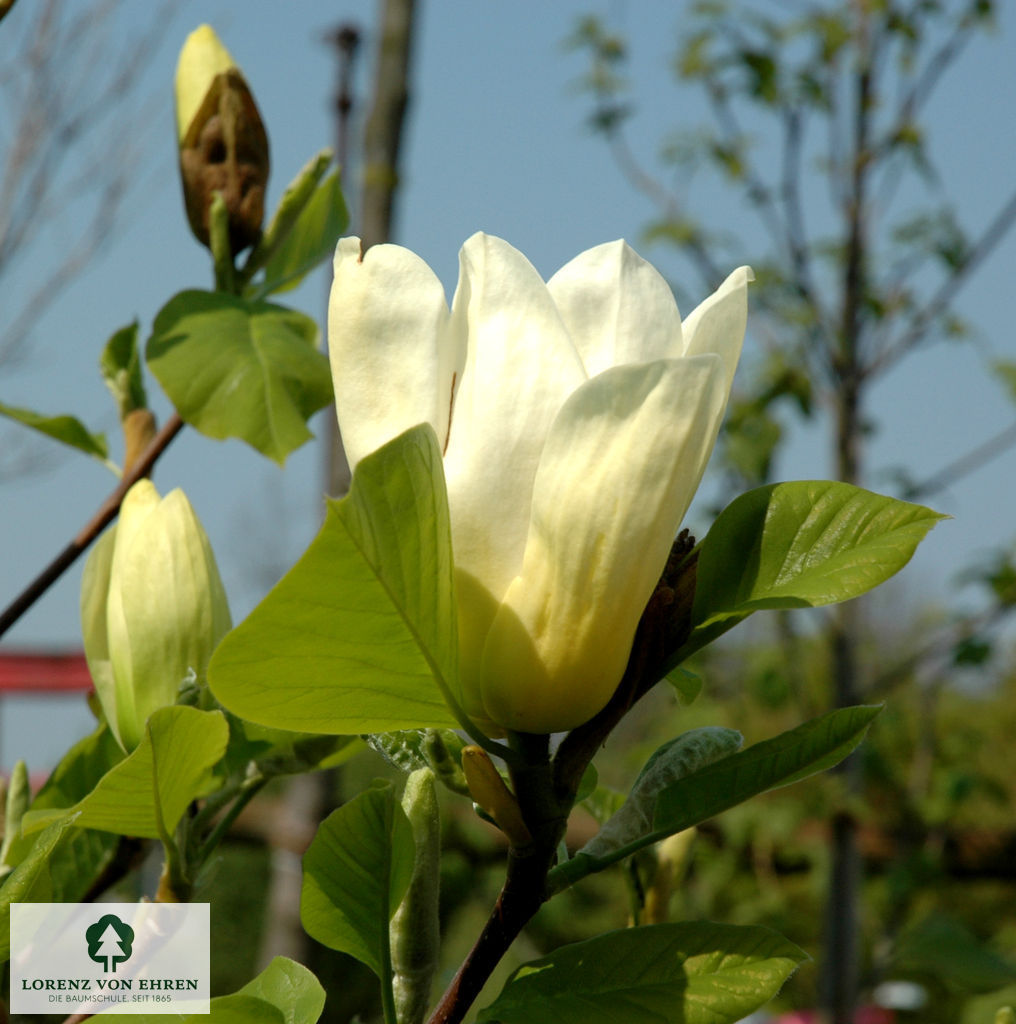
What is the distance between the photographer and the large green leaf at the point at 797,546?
13.9 inches

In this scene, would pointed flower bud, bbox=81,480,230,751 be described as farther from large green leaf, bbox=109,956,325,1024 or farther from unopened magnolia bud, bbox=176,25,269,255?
unopened magnolia bud, bbox=176,25,269,255

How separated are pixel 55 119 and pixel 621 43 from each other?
291 cm

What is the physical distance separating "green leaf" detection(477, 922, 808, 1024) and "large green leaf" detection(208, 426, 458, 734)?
0.10 m

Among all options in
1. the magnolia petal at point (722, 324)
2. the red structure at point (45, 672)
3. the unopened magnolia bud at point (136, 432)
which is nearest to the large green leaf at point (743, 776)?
the magnolia petal at point (722, 324)

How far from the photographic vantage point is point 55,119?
4.90 metres

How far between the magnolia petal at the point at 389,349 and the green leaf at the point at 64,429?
422mm

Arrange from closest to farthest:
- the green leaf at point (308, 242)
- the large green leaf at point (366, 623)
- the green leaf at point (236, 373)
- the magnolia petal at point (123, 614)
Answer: the large green leaf at point (366, 623), the magnolia petal at point (123, 614), the green leaf at point (236, 373), the green leaf at point (308, 242)

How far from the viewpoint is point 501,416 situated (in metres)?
0.35

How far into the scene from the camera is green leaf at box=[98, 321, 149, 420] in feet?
2.41

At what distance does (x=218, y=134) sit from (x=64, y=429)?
0.68ft

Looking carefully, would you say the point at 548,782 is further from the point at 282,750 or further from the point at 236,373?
the point at 236,373

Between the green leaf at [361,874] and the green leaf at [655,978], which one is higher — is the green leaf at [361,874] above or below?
above

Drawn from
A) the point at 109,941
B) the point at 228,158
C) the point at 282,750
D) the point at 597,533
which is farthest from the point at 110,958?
the point at 228,158

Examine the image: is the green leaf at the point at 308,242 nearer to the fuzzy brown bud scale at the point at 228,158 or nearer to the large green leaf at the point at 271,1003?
the fuzzy brown bud scale at the point at 228,158
